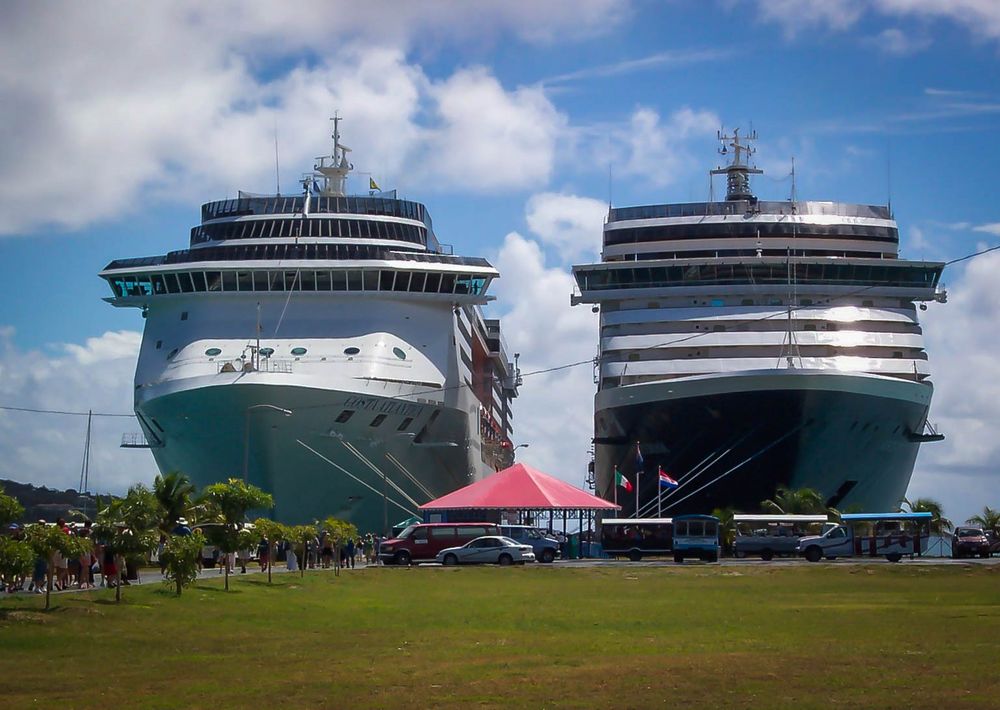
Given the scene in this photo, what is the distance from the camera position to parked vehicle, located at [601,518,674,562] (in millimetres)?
54562

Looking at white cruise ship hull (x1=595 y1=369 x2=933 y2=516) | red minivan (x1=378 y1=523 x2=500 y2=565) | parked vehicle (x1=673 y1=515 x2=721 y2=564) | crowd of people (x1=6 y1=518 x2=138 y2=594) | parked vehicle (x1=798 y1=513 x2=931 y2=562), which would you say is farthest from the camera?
white cruise ship hull (x1=595 y1=369 x2=933 y2=516)

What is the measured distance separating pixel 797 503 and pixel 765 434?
9.37 ft

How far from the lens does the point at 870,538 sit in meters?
52.7

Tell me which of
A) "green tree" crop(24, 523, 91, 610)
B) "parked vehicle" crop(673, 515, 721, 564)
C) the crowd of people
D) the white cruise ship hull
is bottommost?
the crowd of people

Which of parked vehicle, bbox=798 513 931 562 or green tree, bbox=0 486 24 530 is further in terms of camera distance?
parked vehicle, bbox=798 513 931 562

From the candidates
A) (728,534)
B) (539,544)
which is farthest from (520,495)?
(728,534)

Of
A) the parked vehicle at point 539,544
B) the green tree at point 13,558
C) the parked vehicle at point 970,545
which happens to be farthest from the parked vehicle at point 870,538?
the green tree at point 13,558

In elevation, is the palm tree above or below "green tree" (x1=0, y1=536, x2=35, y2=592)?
above

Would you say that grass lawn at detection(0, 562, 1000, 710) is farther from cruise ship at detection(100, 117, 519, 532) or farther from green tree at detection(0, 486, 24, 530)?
cruise ship at detection(100, 117, 519, 532)

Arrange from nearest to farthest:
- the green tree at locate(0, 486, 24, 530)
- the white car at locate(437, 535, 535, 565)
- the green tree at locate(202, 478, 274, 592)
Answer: the green tree at locate(0, 486, 24, 530) < the green tree at locate(202, 478, 274, 592) < the white car at locate(437, 535, 535, 565)

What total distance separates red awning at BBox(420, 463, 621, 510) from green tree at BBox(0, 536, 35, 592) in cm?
3114

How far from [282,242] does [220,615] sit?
1513 inches

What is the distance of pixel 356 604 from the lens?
28203mm

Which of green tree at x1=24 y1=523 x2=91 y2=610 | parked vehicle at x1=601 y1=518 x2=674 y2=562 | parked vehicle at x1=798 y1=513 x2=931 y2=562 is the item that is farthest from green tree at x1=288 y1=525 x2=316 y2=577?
parked vehicle at x1=798 y1=513 x2=931 y2=562
